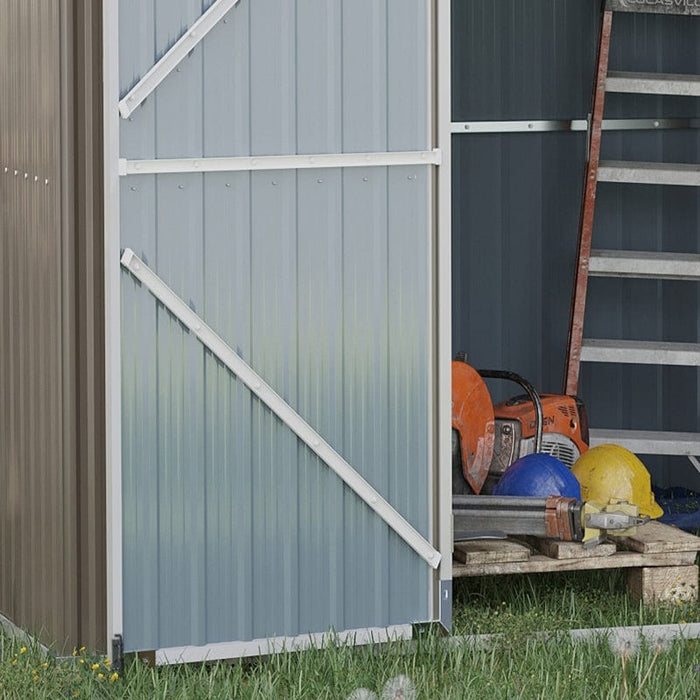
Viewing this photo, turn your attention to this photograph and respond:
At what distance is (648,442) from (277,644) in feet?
9.21

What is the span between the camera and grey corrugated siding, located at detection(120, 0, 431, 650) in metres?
4.15

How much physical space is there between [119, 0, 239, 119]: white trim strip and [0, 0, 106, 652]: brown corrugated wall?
0.39 ft

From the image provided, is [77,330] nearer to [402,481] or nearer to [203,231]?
[203,231]

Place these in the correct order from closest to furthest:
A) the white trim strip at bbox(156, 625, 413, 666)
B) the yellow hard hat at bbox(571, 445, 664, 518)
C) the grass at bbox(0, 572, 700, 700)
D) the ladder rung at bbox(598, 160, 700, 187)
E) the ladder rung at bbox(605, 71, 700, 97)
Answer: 1. the grass at bbox(0, 572, 700, 700)
2. the white trim strip at bbox(156, 625, 413, 666)
3. the yellow hard hat at bbox(571, 445, 664, 518)
4. the ladder rung at bbox(598, 160, 700, 187)
5. the ladder rung at bbox(605, 71, 700, 97)

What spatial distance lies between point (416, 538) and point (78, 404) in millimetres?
1226

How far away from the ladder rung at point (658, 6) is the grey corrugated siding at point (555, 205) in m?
0.38

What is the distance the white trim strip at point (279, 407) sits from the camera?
4129 millimetres

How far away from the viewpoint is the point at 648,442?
6488mm

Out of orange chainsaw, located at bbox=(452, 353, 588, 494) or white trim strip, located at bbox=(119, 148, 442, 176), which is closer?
white trim strip, located at bbox=(119, 148, 442, 176)

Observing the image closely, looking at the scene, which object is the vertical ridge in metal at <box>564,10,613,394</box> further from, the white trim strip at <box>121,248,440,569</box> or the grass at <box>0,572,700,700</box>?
the white trim strip at <box>121,248,440,569</box>

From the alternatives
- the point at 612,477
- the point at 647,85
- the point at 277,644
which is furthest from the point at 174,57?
the point at 647,85

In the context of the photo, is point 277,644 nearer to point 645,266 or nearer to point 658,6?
point 645,266

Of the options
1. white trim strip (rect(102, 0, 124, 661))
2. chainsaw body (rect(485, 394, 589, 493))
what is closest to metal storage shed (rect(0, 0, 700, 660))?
white trim strip (rect(102, 0, 124, 661))

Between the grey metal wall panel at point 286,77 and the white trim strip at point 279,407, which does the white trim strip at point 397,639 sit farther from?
the grey metal wall panel at point 286,77
